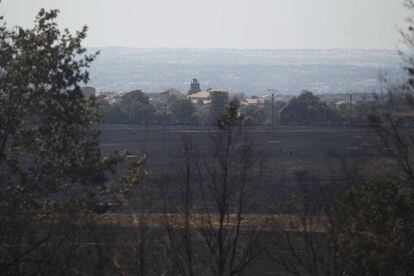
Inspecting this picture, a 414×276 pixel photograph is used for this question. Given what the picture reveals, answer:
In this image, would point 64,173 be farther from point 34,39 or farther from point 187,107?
point 187,107

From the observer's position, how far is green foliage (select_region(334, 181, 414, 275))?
251 inches

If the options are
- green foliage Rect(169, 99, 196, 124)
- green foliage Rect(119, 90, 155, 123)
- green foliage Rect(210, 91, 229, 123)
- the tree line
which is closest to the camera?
the tree line

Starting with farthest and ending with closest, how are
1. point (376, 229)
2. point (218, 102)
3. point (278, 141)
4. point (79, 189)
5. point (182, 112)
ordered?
point (218, 102) < point (182, 112) < point (278, 141) < point (79, 189) < point (376, 229)

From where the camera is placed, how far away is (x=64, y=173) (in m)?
8.20

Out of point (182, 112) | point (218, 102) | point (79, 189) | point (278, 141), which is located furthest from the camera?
point (218, 102)

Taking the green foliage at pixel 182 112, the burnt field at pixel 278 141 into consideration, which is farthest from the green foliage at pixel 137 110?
the burnt field at pixel 278 141

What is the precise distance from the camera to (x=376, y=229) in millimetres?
7680

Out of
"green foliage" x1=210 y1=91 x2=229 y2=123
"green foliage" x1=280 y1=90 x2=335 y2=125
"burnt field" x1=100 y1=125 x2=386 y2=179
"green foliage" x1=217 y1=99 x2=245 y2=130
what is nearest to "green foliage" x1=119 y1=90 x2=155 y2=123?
"burnt field" x1=100 y1=125 x2=386 y2=179

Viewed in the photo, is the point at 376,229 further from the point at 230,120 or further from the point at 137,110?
the point at 137,110

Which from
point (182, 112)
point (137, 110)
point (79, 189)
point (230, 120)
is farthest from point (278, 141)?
point (79, 189)

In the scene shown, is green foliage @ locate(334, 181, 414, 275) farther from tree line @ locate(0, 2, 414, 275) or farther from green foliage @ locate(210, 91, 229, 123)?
green foliage @ locate(210, 91, 229, 123)

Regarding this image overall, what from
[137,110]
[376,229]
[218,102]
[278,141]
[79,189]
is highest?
[218,102]

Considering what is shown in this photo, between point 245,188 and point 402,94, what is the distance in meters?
3.02

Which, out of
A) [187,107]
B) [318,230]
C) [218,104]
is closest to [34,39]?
[318,230]
